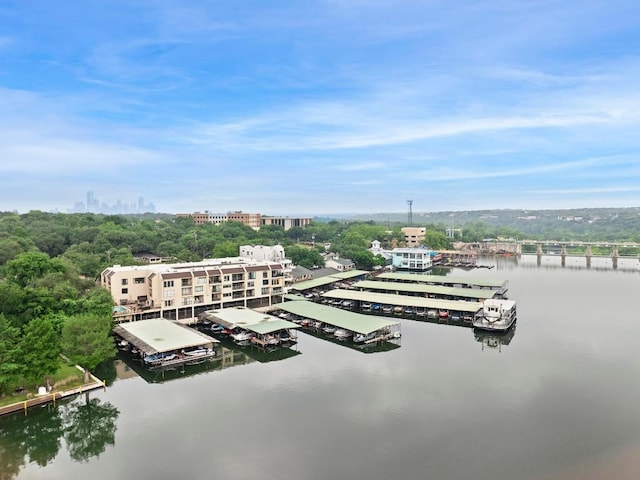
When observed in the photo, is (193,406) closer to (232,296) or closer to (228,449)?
(228,449)

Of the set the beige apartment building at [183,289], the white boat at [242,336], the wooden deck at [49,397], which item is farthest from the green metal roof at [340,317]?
the wooden deck at [49,397]

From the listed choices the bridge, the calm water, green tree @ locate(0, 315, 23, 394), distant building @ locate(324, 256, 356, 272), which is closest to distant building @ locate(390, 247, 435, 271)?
distant building @ locate(324, 256, 356, 272)

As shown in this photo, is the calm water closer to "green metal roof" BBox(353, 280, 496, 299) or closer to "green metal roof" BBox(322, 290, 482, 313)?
"green metal roof" BBox(322, 290, 482, 313)

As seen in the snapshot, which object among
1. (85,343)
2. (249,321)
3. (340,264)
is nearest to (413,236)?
Result: (340,264)

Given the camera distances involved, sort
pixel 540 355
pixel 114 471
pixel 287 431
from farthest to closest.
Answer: pixel 540 355 → pixel 287 431 → pixel 114 471

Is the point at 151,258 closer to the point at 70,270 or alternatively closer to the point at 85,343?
the point at 70,270

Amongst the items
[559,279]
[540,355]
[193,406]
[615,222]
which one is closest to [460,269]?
[559,279]
